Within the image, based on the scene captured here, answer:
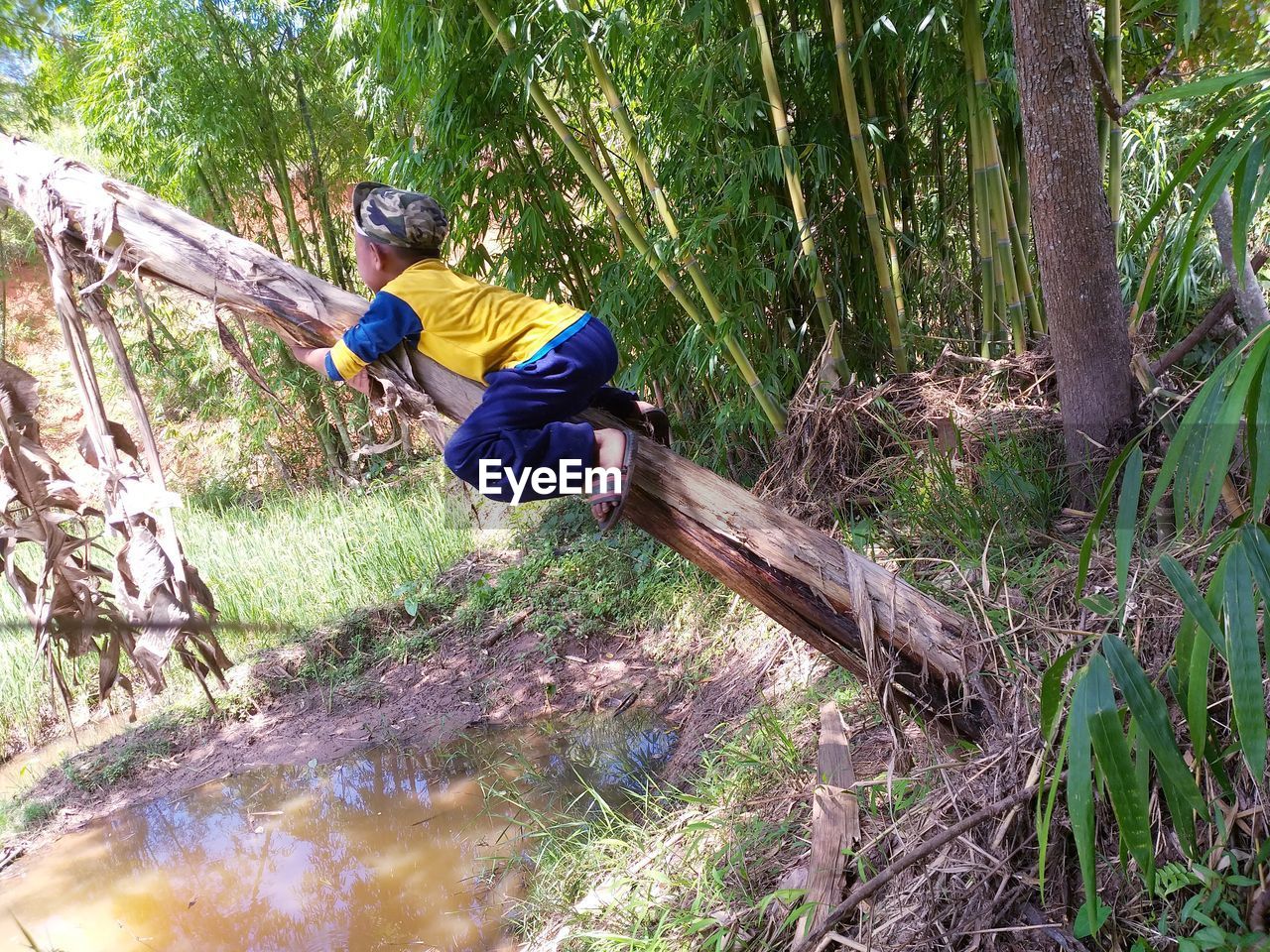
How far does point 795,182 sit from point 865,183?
237 mm

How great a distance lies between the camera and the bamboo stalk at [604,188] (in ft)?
8.80

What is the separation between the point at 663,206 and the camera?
2.91 meters

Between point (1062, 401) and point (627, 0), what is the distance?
206 centimetres

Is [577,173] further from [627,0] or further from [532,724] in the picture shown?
[532,724]

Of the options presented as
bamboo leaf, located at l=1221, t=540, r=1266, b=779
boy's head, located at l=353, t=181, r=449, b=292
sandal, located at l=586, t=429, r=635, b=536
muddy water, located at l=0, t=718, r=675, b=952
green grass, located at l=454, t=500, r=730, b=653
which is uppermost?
boy's head, located at l=353, t=181, r=449, b=292

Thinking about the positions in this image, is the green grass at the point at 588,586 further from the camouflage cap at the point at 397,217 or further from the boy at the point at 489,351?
the camouflage cap at the point at 397,217

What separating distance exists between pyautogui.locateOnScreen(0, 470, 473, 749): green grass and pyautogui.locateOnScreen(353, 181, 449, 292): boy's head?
262 cm

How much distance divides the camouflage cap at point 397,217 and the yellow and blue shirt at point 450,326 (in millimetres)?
66

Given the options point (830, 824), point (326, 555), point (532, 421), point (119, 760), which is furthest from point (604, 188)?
point (119, 760)

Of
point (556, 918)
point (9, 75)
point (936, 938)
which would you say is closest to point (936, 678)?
point (936, 938)

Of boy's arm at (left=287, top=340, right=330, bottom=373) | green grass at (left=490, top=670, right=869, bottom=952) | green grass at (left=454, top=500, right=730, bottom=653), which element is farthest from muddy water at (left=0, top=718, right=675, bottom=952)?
boy's arm at (left=287, top=340, right=330, bottom=373)

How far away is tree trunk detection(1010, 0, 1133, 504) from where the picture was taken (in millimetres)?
2088

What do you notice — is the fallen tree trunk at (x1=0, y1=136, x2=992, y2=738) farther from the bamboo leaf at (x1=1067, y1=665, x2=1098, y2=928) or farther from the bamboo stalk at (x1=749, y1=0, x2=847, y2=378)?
the bamboo stalk at (x1=749, y1=0, x2=847, y2=378)

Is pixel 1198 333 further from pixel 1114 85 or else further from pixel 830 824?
pixel 830 824
